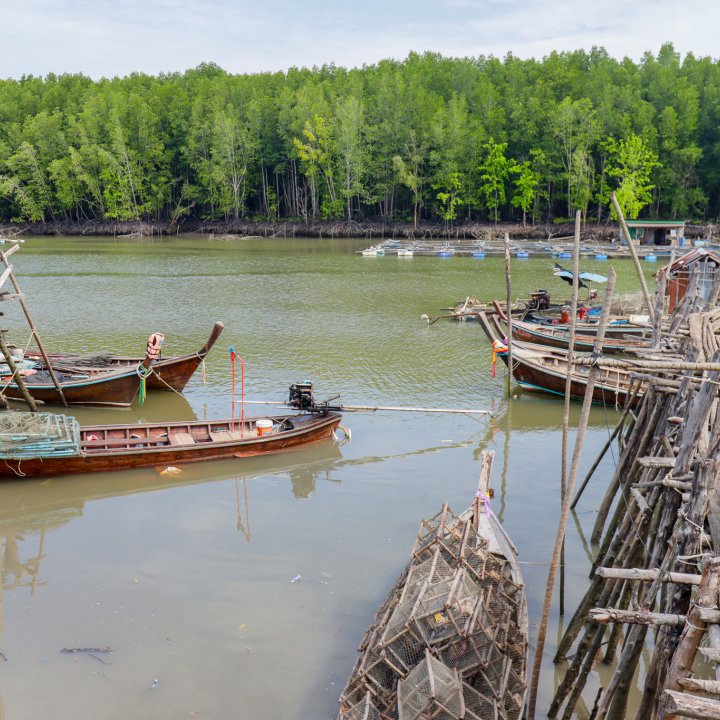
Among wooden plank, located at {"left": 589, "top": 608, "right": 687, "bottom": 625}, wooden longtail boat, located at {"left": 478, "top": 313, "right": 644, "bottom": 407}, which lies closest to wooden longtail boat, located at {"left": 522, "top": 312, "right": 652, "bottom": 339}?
wooden longtail boat, located at {"left": 478, "top": 313, "right": 644, "bottom": 407}

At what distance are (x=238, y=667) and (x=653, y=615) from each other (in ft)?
17.1

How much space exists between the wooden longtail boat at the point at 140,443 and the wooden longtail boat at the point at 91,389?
2966 mm

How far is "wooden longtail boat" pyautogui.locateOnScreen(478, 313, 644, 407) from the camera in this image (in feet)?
59.2

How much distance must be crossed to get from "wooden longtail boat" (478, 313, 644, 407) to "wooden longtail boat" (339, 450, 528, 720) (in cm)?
933

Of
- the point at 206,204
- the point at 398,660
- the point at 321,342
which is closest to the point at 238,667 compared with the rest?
the point at 398,660

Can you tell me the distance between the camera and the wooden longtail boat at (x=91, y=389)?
1831cm

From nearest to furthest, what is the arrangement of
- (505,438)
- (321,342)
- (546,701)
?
(546,701)
(505,438)
(321,342)

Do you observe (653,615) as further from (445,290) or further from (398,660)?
(445,290)

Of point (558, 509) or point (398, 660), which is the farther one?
point (558, 509)

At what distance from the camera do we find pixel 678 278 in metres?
22.8

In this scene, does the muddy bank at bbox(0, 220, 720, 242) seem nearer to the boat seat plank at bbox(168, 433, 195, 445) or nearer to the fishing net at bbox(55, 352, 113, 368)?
the fishing net at bbox(55, 352, 113, 368)

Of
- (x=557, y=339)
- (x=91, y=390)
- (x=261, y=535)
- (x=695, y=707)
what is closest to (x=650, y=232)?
(x=557, y=339)

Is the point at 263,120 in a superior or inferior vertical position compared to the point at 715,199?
superior

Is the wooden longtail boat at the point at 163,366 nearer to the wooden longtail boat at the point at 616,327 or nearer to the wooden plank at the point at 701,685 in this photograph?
the wooden longtail boat at the point at 616,327
